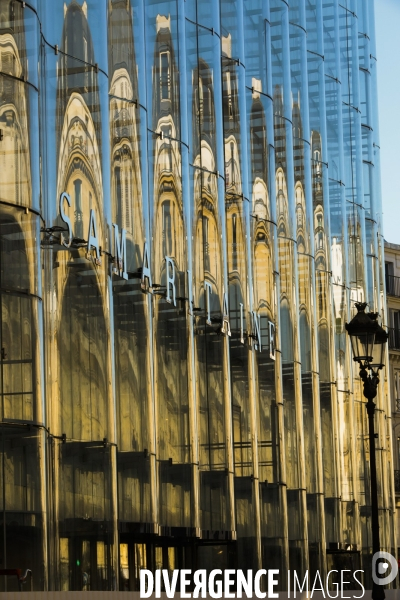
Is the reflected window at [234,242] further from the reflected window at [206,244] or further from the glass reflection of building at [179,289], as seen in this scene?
the reflected window at [206,244]

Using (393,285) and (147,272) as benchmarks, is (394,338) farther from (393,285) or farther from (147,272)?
(147,272)

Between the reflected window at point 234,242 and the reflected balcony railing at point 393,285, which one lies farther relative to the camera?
the reflected balcony railing at point 393,285

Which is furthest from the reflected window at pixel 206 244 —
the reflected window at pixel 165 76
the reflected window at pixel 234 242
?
the reflected window at pixel 165 76

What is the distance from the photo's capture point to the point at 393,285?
7569 centimetres

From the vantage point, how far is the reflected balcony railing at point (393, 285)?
7525 cm

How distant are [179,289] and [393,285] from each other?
4910cm

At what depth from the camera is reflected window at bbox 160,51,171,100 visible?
27.5 m

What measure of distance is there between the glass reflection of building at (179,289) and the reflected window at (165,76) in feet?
0.17

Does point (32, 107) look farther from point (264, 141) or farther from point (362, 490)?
point (362, 490)

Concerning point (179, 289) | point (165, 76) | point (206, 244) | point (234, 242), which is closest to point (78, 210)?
point (179, 289)

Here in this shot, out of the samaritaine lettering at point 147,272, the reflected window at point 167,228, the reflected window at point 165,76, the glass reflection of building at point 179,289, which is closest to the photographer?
the glass reflection of building at point 179,289

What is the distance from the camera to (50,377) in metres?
21.3

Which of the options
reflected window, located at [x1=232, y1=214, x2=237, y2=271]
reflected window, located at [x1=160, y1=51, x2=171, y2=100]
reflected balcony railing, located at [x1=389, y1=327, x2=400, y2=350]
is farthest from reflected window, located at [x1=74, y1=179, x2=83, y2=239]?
reflected balcony railing, located at [x1=389, y1=327, x2=400, y2=350]

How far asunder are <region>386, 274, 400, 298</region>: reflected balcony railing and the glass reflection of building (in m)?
30.8
